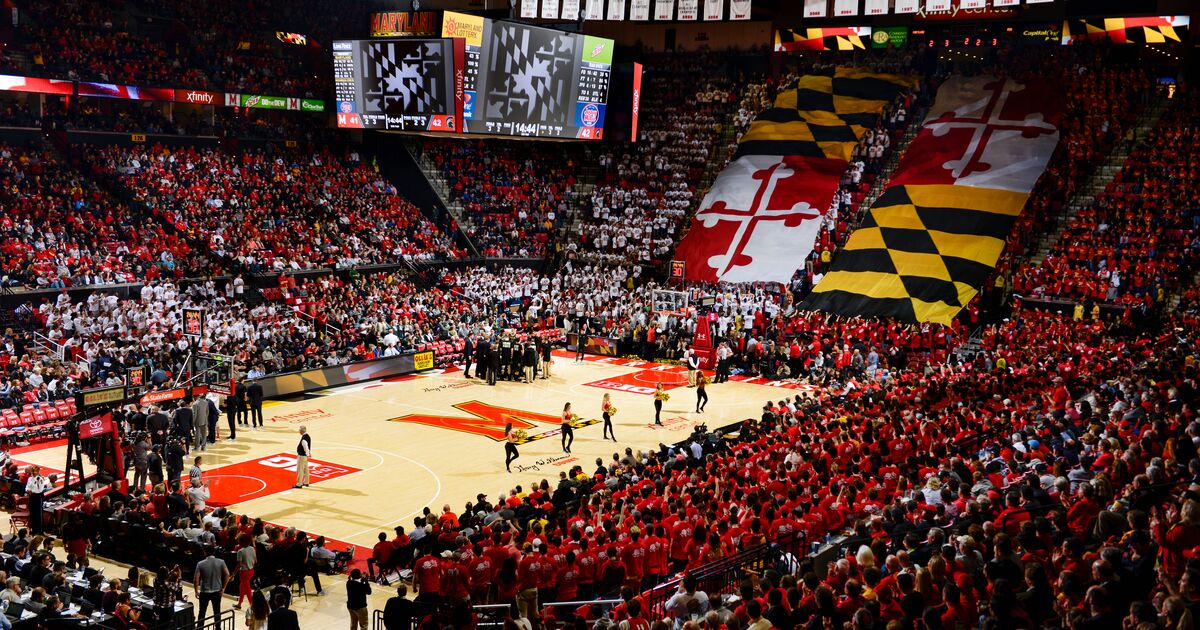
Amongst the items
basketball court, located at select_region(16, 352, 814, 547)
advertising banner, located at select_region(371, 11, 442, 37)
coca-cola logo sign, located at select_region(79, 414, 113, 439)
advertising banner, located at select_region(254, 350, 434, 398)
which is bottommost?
basketball court, located at select_region(16, 352, 814, 547)

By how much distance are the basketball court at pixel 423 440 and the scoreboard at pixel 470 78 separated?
12.5 m

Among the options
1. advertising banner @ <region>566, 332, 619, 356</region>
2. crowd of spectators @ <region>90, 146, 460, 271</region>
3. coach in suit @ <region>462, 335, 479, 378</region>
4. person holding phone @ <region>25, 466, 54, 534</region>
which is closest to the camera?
person holding phone @ <region>25, 466, 54, 534</region>

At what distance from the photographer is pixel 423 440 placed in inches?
1094

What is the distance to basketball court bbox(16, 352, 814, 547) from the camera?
22.2 m

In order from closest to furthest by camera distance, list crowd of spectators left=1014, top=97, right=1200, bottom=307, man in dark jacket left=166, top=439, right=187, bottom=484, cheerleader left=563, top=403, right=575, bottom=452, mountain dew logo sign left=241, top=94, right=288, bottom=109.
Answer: man in dark jacket left=166, top=439, right=187, bottom=484 < cheerleader left=563, top=403, right=575, bottom=452 < crowd of spectators left=1014, top=97, right=1200, bottom=307 < mountain dew logo sign left=241, top=94, right=288, bottom=109

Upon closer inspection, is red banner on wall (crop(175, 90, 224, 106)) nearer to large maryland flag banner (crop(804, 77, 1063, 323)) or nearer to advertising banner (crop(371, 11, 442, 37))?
advertising banner (crop(371, 11, 442, 37))

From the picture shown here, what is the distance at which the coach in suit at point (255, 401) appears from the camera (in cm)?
2805

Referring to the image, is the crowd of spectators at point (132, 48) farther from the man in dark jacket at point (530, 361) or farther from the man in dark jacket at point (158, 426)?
the man in dark jacket at point (158, 426)

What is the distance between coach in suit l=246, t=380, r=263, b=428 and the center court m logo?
3.67 m

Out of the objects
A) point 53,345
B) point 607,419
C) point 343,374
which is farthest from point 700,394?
point 53,345

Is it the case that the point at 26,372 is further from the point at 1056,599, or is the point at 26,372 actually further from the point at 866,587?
the point at 1056,599

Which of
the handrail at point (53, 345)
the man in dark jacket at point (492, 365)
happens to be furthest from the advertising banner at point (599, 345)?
the handrail at point (53, 345)

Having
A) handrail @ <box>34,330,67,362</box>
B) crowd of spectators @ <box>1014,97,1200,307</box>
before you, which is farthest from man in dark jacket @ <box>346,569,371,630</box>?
crowd of spectators @ <box>1014,97,1200,307</box>

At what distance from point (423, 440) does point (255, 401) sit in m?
4.76
